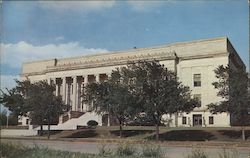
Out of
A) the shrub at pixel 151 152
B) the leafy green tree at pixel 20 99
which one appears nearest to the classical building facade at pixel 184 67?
the leafy green tree at pixel 20 99

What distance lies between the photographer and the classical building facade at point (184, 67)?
6212cm

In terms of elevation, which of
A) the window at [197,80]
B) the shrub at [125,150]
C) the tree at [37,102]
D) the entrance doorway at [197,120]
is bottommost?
the entrance doorway at [197,120]

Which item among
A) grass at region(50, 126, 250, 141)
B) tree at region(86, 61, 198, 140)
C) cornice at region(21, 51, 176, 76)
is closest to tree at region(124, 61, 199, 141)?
tree at region(86, 61, 198, 140)

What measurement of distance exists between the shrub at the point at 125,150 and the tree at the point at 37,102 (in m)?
30.4

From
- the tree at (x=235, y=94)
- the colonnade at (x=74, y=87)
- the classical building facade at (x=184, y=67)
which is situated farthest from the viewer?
the colonnade at (x=74, y=87)

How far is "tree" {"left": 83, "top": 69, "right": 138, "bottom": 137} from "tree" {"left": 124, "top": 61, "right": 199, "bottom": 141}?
115cm

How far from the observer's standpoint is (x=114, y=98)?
38469mm

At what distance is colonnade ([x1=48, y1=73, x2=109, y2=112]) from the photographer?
248ft

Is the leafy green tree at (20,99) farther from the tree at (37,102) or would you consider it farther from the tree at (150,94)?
the tree at (150,94)

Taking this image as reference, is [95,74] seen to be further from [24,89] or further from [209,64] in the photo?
[24,89]

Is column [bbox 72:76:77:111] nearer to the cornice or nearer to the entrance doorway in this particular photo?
the cornice

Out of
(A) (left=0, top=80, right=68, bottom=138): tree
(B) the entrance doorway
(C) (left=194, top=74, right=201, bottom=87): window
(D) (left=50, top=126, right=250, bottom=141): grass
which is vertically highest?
(C) (left=194, top=74, right=201, bottom=87): window

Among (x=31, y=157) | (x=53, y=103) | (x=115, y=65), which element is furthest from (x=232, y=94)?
(x=115, y=65)

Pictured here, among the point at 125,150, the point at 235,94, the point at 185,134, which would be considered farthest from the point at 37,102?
the point at 125,150
